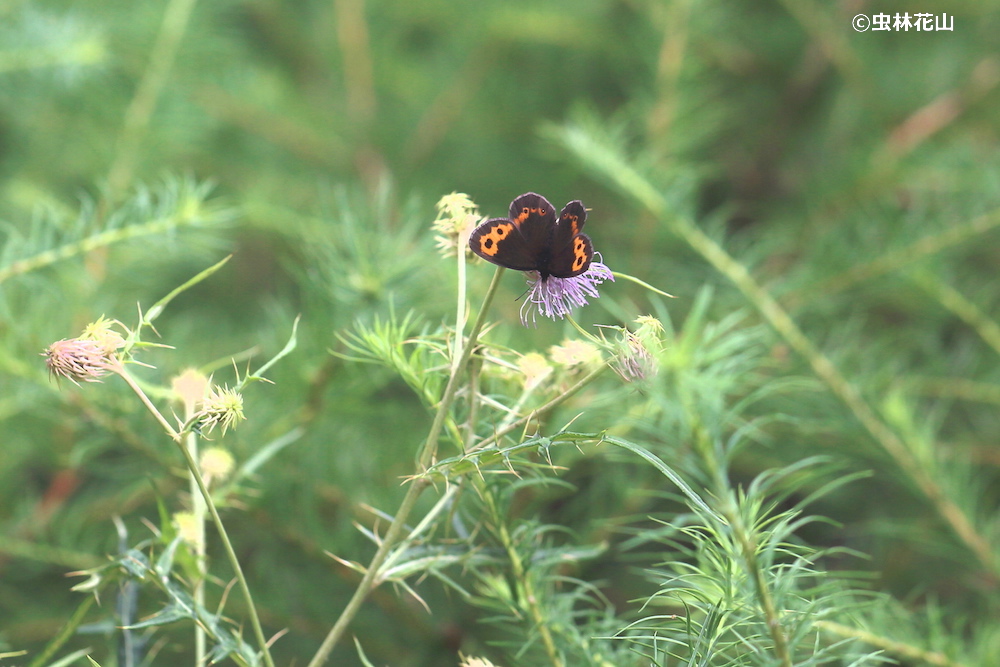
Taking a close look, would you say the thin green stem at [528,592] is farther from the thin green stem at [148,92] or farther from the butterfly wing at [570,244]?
the thin green stem at [148,92]

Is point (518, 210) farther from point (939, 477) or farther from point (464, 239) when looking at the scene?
point (939, 477)

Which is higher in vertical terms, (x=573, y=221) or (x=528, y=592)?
(x=573, y=221)

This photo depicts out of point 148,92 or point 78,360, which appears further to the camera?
point 148,92

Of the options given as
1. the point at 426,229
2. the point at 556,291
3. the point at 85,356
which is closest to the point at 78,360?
the point at 85,356

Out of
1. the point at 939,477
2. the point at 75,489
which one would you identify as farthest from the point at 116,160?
the point at 939,477

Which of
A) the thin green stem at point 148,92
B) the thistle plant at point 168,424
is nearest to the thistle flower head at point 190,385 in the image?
the thistle plant at point 168,424

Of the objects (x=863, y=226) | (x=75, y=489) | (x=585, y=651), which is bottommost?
(x=75, y=489)

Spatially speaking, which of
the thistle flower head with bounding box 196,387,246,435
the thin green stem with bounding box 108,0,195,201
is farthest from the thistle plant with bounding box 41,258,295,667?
the thin green stem with bounding box 108,0,195,201

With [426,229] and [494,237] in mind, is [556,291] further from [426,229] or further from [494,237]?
[426,229]
